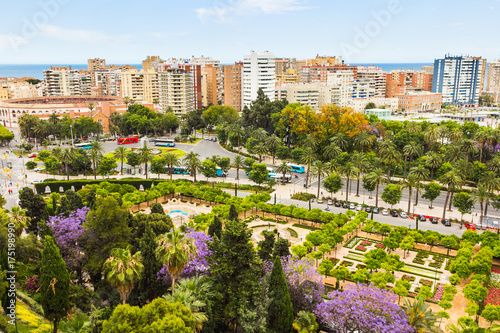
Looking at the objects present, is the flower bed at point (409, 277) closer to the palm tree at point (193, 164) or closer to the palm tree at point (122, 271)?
the palm tree at point (122, 271)

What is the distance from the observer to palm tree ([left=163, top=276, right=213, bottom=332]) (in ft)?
97.5

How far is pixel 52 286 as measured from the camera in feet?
98.9

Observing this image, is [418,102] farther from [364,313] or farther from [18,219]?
[18,219]

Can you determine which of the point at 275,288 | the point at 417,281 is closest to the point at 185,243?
the point at 275,288

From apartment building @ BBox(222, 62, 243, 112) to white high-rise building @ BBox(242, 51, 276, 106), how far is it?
40.2 feet

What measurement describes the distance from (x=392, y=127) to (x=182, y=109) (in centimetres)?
7827

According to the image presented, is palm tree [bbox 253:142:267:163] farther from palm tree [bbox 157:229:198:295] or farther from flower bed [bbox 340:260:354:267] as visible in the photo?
palm tree [bbox 157:229:198:295]

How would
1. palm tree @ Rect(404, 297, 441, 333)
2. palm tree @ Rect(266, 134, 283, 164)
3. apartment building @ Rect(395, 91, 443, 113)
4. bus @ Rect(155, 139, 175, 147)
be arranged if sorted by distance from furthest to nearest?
apartment building @ Rect(395, 91, 443, 113) < bus @ Rect(155, 139, 175, 147) < palm tree @ Rect(266, 134, 283, 164) < palm tree @ Rect(404, 297, 441, 333)

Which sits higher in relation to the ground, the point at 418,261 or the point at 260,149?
the point at 260,149

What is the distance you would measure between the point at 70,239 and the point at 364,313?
28.3 meters

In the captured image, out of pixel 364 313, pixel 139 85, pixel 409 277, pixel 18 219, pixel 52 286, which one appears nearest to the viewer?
pixel 52 286

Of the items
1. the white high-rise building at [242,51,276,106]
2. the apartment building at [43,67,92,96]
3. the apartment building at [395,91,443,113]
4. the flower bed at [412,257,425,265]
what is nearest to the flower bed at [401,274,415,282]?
the flower bed at [412,257,425,265]

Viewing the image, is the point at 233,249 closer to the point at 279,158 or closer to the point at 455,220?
the point at 455,220

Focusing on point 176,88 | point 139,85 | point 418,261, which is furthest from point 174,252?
point 139,85
